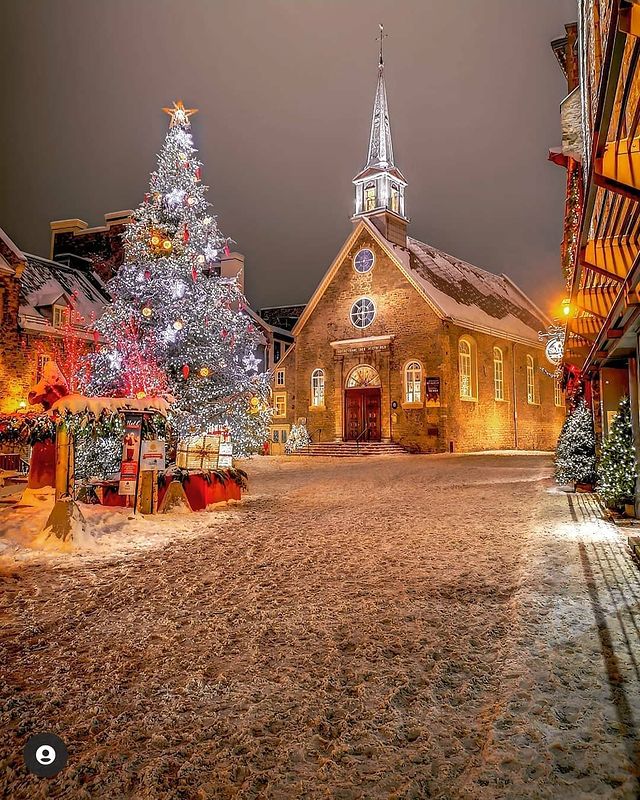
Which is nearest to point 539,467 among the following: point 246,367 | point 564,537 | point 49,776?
point 246,367

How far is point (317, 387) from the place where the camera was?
32.7 metres

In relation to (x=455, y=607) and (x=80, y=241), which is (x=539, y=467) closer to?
(x=455, y=607)

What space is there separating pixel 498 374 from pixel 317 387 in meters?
10.2

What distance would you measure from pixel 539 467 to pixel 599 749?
19.4 metres

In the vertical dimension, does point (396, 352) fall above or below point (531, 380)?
above

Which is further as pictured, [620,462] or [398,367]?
[398,367]

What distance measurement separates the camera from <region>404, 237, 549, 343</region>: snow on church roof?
3058 centimetres

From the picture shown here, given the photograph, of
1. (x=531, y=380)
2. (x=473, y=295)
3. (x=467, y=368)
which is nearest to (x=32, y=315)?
(x=467, y=368)

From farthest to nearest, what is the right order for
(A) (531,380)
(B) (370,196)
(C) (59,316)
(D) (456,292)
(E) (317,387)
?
(A) (531,380) → (B) (370,196) → (D) (456,292) → (E) (317,387) → (C) (59,316)

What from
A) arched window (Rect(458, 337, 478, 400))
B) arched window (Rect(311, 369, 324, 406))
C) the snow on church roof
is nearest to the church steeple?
the snow on church roof

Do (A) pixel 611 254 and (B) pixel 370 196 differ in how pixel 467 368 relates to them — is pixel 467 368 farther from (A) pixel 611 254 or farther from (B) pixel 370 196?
(A) pixel 611 254

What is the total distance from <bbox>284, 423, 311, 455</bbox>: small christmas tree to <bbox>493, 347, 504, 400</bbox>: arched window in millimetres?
10567

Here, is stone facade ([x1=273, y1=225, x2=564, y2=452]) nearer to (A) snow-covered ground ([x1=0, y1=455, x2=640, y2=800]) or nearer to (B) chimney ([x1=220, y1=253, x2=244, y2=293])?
(B) chimney ([x1=220, y1=253, x2=244, y2=293])

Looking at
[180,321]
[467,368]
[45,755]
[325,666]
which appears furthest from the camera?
[467,368]
